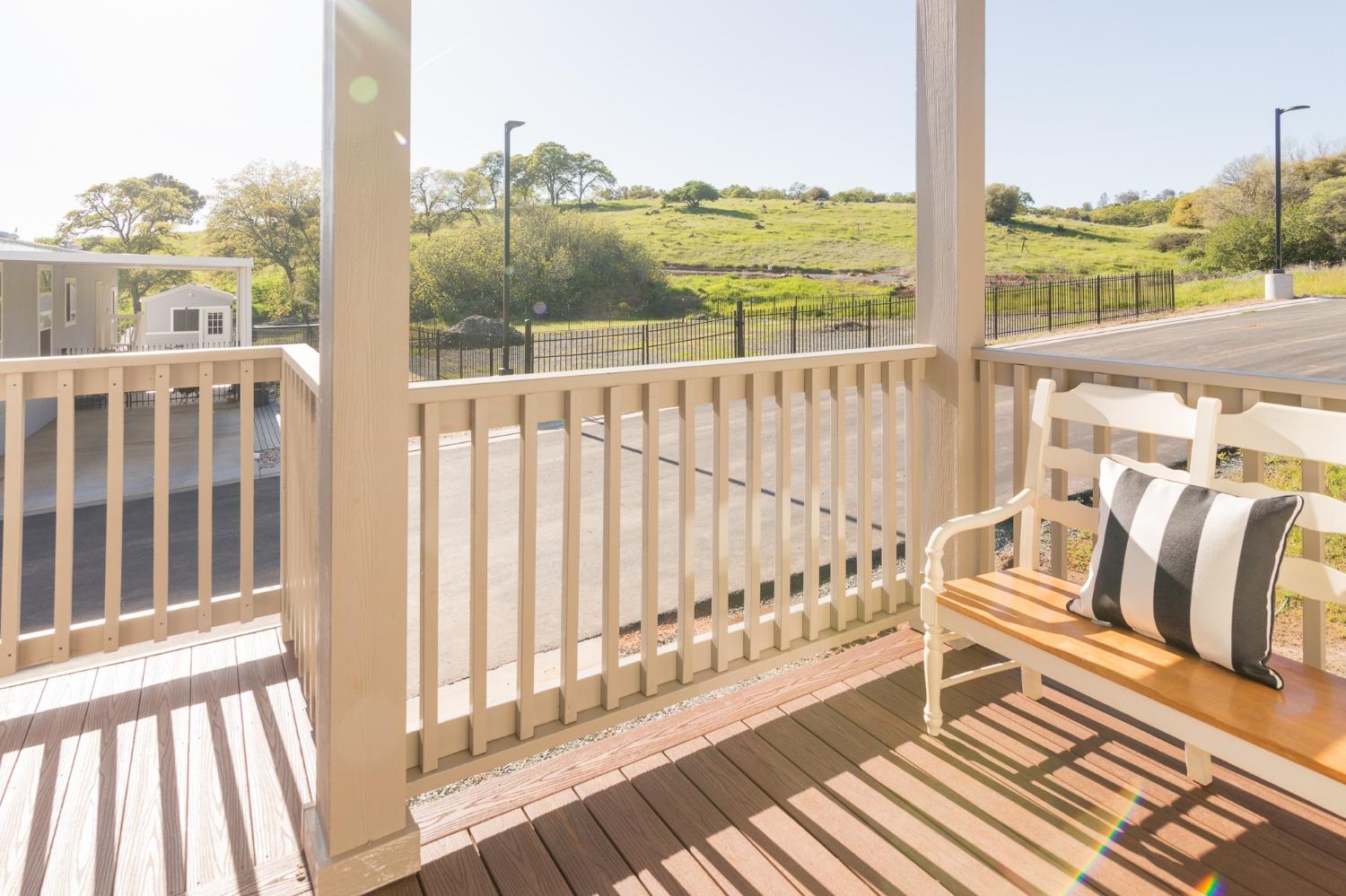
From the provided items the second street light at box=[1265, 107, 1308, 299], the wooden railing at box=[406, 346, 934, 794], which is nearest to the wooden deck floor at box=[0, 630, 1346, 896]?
the wooden railing at box=[406, 346, 934, 794]

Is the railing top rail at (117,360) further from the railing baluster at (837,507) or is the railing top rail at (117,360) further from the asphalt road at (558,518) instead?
the railing baluster at (837,507)

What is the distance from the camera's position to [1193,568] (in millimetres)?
1411

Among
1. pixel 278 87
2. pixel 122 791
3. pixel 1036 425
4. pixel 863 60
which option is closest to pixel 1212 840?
pixel 1036 425

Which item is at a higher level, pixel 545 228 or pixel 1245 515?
pixel 545 228

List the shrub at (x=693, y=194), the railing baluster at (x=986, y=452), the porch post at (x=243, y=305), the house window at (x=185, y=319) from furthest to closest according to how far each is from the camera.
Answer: the house window at (x=185, y=319) < the shrub at (x=693, y=194) < the porch post at (x=243, y=305) < the railing baluster at (x=986, y=452)

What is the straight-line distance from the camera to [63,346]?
7.17 metres

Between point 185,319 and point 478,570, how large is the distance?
9.12ft

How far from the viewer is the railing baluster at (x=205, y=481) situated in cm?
218

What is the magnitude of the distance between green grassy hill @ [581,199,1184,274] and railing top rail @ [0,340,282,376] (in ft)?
4.47

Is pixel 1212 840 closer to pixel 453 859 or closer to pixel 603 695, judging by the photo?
pixel 603 695

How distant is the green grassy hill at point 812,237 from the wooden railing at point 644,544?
0.62 meters

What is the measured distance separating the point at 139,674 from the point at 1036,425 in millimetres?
2704

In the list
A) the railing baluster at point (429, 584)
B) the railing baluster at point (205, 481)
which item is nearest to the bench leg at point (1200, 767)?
the railing baluster at point (429, 584)

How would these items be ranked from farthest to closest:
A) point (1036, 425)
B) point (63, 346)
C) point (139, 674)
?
point (63, 346) → point (139, 674) → point (1036, 425)
